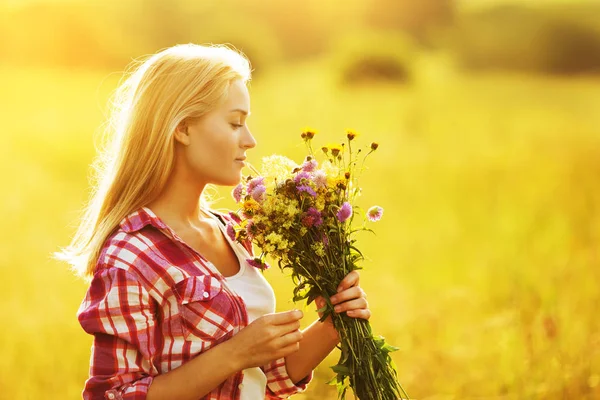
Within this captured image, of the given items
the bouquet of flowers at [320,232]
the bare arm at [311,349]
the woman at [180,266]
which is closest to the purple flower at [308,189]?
the bouquet of flowers at [320,232]

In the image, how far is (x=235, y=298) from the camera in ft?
7.63

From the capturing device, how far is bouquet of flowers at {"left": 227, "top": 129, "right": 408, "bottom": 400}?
7.36ft

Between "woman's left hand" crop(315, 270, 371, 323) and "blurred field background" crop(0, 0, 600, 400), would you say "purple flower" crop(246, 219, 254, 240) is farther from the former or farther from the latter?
"blurred field background" crop(0, 0, 600, 400)

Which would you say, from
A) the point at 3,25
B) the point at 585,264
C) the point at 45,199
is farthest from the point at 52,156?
the point at 3,25

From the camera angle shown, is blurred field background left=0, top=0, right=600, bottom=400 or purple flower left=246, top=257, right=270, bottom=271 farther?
blurred field background left=0, top=0, right=600, bottom=400

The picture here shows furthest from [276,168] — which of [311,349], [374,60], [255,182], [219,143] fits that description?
[374,60]

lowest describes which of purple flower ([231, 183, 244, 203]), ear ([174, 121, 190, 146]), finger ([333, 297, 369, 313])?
finger ([333, 297, 369, 313])

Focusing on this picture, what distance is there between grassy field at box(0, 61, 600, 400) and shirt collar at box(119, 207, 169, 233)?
1.83 metres

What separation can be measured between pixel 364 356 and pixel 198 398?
486mm

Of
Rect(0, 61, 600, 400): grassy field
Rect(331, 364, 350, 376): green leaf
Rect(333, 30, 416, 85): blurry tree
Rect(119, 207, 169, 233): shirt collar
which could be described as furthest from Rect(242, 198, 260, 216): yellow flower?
Rect(333, 30, 416, 85): blurry tree

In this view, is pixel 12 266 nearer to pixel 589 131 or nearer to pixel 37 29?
pixel 589 131

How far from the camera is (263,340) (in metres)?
2.18

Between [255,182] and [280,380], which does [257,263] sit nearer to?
[255,182]

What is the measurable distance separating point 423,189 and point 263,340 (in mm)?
6195
